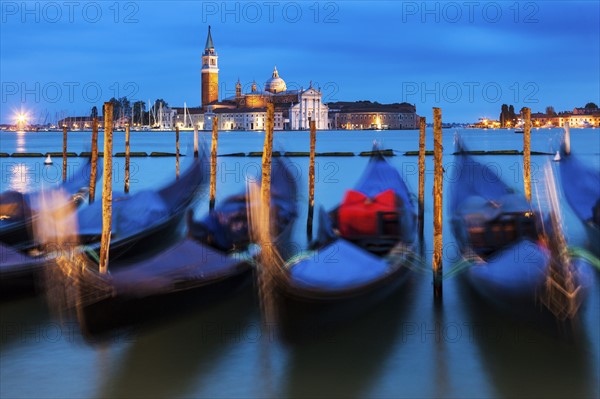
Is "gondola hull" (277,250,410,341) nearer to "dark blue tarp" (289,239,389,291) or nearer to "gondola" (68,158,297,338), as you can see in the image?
"dark blue tarp" (289,239,389,291)

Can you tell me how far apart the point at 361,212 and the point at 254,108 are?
72058mm

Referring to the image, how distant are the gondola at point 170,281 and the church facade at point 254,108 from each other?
234 feet

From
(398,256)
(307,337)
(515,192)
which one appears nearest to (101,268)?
(307,337)

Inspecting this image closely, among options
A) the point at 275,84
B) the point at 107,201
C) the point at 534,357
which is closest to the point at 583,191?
the point at 534,357

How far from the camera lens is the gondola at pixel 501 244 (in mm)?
4613

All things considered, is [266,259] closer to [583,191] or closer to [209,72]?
[583,191]

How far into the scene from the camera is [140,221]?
6797 millimetres

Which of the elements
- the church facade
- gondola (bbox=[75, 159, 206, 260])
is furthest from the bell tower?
gondola (bbox=[75, 159, 206, 260])

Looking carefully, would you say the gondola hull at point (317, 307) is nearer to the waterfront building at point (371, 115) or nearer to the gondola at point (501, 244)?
the gondola at point (501, 244)

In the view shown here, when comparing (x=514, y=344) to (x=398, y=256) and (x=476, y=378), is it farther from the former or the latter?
(x=398, y=256)

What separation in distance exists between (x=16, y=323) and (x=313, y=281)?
2.06 metres

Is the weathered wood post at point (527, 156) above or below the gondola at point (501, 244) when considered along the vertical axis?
above

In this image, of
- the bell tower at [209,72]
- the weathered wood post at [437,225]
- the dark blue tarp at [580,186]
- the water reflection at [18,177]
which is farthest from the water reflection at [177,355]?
the bell tower at [209,72]

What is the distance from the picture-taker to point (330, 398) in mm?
3922
